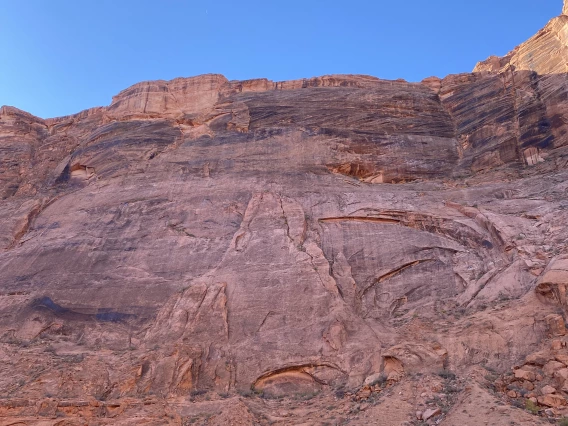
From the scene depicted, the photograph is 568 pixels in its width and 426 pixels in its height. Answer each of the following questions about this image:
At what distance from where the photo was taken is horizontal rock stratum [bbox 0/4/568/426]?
14.1 meters

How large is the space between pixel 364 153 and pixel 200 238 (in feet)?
34.0

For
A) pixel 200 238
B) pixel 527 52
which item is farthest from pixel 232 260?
pixel 527 52

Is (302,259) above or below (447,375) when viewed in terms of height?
above

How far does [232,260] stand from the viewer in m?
20.1

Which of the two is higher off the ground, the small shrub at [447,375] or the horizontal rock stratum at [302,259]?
the horizontal rock stratum at [302,259]

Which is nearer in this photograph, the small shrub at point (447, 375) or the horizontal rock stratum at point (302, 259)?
the small shrub at point (447, 375)

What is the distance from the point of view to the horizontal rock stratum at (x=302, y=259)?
14.1m

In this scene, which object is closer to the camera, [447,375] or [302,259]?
[447,375]

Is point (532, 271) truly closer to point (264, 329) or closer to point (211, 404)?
point (264, 329)

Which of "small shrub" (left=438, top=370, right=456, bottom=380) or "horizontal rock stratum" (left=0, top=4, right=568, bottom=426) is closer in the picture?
"small shrub" (left=438, top=370, right=456, bottom=380)

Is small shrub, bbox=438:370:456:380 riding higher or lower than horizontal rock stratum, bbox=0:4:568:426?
lower

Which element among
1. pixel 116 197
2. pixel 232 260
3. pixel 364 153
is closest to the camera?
pixel 232 260

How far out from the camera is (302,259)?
766 inches

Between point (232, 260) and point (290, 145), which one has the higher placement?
point (290, 145)
